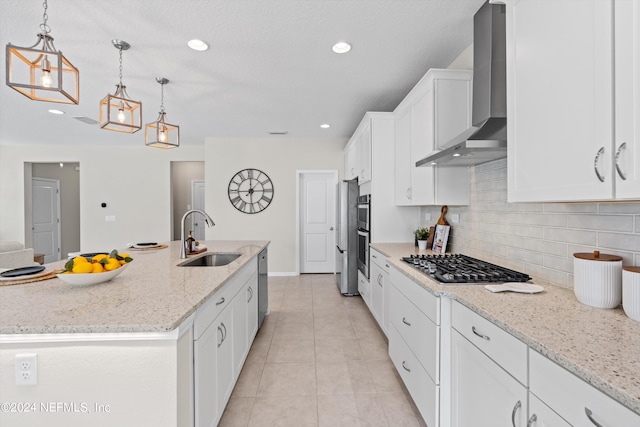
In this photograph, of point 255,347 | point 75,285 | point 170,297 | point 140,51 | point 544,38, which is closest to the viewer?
point 544,38

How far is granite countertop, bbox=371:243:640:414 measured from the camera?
71 centimetres

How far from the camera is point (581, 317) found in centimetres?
109

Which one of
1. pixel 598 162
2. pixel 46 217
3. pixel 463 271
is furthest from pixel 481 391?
pixel 46 217

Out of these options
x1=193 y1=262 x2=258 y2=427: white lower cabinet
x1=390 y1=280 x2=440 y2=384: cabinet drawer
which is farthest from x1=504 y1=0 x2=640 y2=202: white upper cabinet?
x1=193 y1=262 x2=258 y2=427: white lower cabinet

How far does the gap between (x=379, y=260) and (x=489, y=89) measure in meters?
1.74

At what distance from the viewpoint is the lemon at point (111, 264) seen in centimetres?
158

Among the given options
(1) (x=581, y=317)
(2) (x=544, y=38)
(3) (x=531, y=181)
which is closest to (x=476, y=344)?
(1) (x=581, y=317)

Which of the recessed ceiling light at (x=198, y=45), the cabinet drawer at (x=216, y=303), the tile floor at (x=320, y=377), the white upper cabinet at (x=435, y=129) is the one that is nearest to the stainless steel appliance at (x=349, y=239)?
Answer: the tile floor at (x=320, y=377)

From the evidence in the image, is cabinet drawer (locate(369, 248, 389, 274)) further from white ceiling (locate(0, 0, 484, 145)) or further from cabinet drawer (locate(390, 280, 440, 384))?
white ceiling (locate(0, 0, 484, 145))

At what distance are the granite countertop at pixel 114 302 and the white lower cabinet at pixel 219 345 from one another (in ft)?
0.42

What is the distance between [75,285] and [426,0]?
261 centimetres

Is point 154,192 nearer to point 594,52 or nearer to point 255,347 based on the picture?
point 255,347

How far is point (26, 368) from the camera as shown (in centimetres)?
105

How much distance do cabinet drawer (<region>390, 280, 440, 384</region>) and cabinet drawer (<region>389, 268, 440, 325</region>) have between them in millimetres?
31
